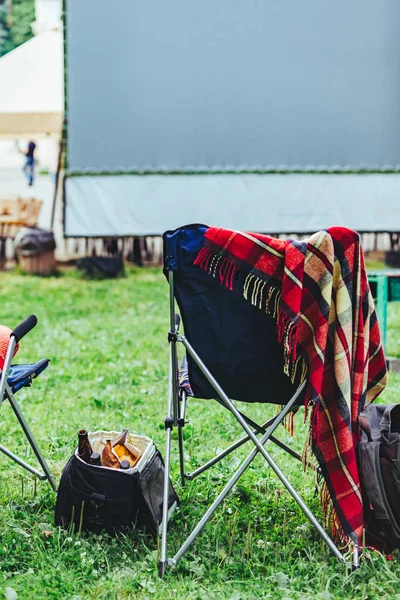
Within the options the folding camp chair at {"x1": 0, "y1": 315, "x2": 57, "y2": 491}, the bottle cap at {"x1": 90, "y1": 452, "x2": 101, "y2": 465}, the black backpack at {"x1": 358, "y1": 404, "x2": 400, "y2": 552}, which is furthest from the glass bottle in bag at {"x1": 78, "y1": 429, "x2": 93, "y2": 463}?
the black backpack at {"x1": 358, "y1": 404, "x2": 400, "y2": 552}

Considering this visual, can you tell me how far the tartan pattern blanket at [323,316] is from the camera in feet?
8.12

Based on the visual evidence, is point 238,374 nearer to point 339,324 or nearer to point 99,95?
point 339,324

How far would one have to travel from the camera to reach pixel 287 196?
7.77 meters

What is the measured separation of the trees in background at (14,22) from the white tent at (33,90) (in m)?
22.0

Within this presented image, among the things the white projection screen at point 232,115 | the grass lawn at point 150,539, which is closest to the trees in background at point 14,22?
the white projection screen at point 232,115

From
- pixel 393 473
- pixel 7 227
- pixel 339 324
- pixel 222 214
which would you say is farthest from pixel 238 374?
pixel 7 227

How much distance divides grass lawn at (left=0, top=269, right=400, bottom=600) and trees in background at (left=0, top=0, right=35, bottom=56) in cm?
2904

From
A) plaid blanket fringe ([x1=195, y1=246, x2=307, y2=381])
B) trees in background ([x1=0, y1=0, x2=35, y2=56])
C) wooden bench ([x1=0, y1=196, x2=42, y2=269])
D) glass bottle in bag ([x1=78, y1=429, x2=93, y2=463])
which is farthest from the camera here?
trees in background ([x1=0, y1=0, x2=35, y2=56])

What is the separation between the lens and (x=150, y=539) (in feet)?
8.76

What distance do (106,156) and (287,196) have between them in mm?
1808

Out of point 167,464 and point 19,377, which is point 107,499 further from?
point 19,377

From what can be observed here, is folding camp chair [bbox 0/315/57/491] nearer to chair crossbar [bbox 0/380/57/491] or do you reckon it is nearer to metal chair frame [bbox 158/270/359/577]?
chair crossbar [bbox 0/380/57/491]

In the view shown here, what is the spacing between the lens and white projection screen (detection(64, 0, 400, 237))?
7.61 meters

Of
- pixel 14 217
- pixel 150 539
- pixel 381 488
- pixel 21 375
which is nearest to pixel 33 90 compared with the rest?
pixel 14 217
